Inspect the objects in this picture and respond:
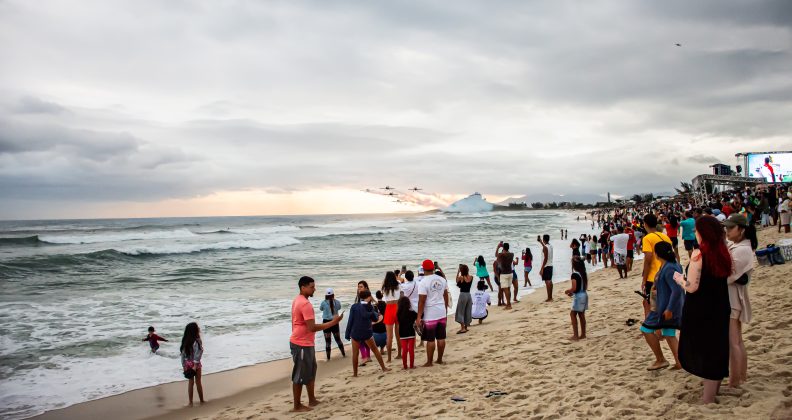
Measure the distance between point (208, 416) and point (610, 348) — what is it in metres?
6.43

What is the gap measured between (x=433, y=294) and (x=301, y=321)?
7.52 ft

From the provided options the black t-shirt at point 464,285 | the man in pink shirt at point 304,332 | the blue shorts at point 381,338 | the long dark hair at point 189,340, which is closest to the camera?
the man in pink shirt at point 304,332

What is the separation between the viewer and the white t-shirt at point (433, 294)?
7609mm

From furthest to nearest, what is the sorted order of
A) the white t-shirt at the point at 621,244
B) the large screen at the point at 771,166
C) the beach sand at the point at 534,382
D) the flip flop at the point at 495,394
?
1. the large screen at the point at 771,166
2. the white t-shirt at the point at 621,244
3. the flip flop at the point at 495,394
4. the beach sand at the point at 534,382

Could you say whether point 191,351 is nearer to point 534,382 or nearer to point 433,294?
point 433,294

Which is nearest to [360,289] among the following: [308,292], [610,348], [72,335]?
[308,292]

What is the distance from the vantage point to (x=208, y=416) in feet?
24.4

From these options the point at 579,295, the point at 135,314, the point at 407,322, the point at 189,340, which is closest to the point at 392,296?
the point at 407,322

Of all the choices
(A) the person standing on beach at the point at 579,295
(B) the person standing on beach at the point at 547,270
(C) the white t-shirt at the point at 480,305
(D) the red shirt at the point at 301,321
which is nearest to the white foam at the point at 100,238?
(C) the white t-shirt at the point at 480,305

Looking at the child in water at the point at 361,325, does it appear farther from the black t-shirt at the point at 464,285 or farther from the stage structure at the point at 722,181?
the stage structure at the point at 722,181

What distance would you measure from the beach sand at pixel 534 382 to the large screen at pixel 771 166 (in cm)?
4321

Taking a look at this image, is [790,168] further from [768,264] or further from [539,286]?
[768,264]

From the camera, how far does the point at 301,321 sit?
6398 millimetres

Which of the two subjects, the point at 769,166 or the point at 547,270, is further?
the point at 769,166
